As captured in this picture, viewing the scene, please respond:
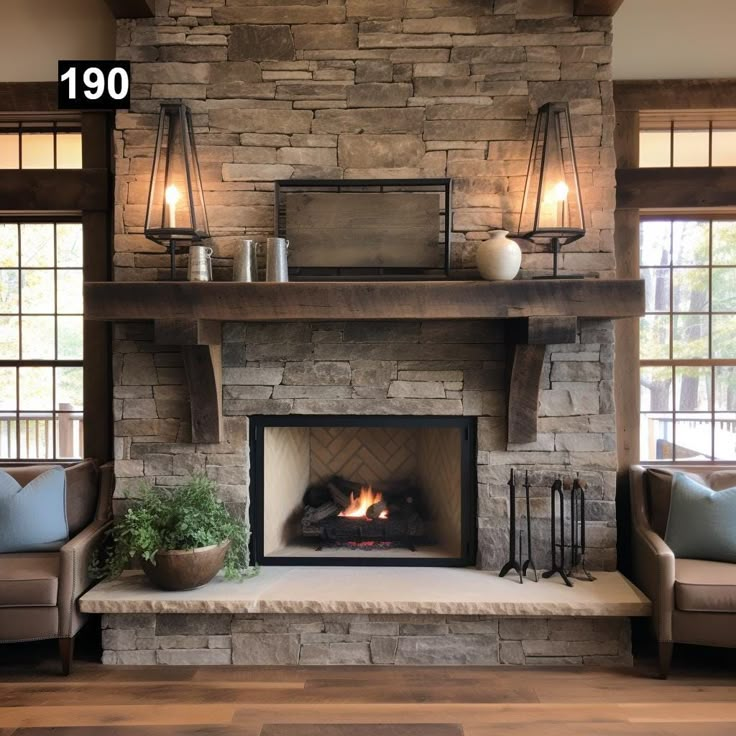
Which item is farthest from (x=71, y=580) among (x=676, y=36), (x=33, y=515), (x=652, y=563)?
(x=676, y=36)

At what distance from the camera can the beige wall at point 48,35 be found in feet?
11.8

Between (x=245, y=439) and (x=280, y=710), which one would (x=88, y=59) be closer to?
(x=245, y=439)

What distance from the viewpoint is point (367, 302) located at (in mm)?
2963

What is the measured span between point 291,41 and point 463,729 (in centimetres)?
299

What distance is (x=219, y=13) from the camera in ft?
10.9

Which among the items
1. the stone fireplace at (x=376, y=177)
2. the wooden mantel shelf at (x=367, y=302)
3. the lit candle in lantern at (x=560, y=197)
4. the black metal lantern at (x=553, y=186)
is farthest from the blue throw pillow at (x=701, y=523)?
the lit candle in lantern at (x=560, y=197)

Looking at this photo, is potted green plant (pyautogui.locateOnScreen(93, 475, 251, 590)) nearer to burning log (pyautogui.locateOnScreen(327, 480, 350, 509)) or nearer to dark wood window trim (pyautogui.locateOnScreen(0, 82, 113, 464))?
burning log (pyautogui.locateOnScreen(327, 480, 350, 509))

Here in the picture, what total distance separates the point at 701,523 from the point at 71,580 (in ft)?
8.84

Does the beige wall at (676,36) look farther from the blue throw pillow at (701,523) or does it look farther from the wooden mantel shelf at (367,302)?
the blue throw pillow at (701,523)

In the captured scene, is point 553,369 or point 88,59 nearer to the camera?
point 553,369

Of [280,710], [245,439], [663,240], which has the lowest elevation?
[280,710]

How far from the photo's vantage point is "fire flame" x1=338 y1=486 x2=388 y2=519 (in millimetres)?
3754

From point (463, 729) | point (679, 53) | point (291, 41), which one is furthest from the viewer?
point (679, 53)

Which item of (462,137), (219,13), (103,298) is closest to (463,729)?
(103,298)
